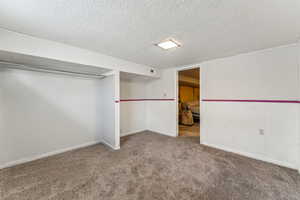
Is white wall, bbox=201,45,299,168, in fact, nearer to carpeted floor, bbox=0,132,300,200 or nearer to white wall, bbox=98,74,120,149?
carpeted floor, bbox=0,132,300,200

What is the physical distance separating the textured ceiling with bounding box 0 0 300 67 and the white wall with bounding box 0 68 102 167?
1113 millimetres

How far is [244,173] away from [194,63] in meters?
2.65

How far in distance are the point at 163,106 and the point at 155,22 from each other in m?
2.89

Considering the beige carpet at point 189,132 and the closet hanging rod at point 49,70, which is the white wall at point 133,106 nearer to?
the closet hanging rod at point 49,70

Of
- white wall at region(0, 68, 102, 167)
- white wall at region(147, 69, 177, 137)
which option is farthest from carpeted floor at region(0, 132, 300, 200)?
white wall at region(147, 69, 177, 137)

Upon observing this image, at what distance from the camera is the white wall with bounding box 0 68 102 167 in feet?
6.88

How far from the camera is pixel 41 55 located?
1810 millimetres

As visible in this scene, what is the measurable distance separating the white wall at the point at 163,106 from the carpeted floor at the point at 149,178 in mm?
1400

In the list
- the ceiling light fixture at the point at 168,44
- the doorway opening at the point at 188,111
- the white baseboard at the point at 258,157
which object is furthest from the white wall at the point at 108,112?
the white baseboard at the point at 258,157

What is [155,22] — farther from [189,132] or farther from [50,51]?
[189,132]

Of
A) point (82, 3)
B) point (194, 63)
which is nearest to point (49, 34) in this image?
point (82, 3)

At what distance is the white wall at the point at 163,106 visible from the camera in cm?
378

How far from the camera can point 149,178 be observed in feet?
5.76

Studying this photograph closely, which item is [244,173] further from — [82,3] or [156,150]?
[82,3]
